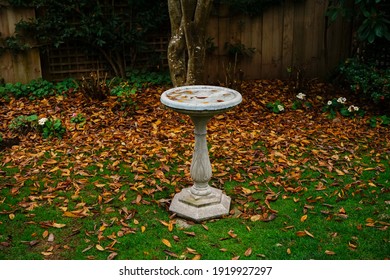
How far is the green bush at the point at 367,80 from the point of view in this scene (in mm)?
6367

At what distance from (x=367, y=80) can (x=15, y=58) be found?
585 centimetres

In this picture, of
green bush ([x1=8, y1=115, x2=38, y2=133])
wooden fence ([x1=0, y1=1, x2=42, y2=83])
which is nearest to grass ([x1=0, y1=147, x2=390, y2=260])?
green bush ([x1=8, y1=115, x2=38, y2=133])

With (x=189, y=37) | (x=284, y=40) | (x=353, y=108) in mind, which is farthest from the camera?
(x=284, y=40)

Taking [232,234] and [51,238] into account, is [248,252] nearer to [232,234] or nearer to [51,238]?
[232,234]

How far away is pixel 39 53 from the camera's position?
7.68m

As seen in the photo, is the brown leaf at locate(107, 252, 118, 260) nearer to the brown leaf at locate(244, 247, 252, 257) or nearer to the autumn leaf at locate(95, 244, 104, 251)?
the autumn leaf at locate(95, 244, 104, 251)

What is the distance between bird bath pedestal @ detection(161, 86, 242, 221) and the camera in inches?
152

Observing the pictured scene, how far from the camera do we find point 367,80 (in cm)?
663

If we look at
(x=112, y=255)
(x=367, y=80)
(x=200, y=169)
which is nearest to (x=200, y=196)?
(x=200, y=169)

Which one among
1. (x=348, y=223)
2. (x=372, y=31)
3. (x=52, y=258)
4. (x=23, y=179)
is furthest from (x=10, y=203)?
(x=372, y=31)

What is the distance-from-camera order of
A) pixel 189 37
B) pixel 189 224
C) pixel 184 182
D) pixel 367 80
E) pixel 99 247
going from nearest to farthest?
pixel 99 247 → pixel 189 224 → pixel 184 182 → pixel 189 37 → pixel 367 80

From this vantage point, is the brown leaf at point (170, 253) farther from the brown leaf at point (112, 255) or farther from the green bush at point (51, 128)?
the green bush at point (51, 128)

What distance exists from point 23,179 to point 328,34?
594cm

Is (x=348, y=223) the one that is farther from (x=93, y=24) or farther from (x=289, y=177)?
(x=93, y=24)
